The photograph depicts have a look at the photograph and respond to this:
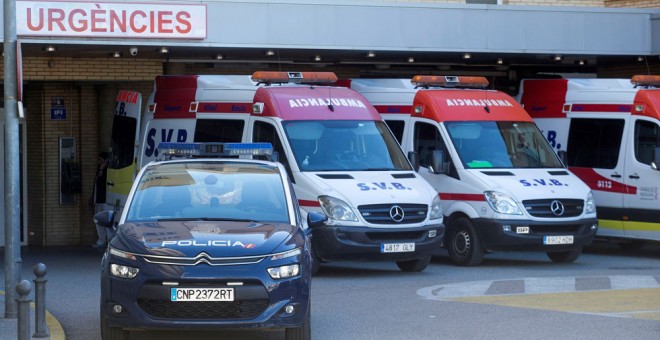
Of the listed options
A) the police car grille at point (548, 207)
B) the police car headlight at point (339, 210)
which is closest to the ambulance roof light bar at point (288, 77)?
the police car headlight at point (339, 210)

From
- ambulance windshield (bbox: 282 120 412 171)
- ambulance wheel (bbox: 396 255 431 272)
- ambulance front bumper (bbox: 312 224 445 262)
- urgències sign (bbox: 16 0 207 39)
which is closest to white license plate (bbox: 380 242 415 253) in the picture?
ambulance front bumper (bbox: 312 224 445 262)

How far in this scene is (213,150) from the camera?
1221 centimetres

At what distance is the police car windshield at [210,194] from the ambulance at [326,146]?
164 inches

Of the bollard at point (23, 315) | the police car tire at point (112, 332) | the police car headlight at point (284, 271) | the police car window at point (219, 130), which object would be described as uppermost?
the police car window at point (219, 130)

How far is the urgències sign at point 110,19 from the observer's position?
17078mm

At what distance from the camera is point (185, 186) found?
11.0 m

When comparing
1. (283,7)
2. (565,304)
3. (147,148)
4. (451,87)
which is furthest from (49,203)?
(565,304)

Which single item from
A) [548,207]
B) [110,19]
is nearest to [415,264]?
[548,207]

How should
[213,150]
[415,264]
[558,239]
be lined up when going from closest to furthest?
1. [213,150]
2. [415,264]
3. [558,239]

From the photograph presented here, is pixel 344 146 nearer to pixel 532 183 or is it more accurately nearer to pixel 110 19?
pixel 532 183

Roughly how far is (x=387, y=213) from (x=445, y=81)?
348 cm

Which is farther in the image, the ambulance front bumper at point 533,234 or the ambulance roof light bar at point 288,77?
the ambulance roof light bar at point 288,77

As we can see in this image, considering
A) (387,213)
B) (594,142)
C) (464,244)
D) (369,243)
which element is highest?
(594,142)

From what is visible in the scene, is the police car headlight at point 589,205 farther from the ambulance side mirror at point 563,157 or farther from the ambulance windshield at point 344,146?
the ambulance windshield at point 344,146
